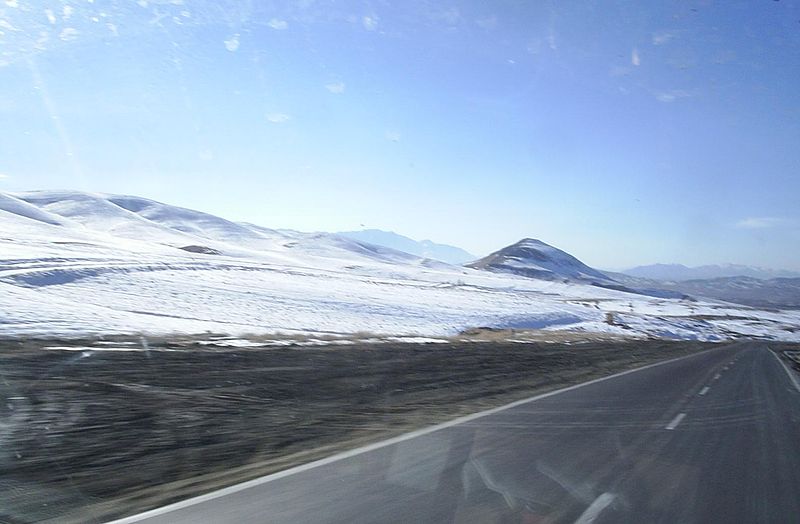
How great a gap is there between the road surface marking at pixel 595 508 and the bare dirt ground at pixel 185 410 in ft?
11.2

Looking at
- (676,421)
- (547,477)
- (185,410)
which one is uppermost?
(547,477)

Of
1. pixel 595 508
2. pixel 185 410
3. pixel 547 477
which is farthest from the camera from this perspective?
pixel 185 410

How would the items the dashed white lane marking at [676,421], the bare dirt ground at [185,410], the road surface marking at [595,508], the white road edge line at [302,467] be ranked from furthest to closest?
the dashed white lane marking at [676,421] < the bare dirt ground at [185,410] < the road surface marking at [595,508] < the white road edge line at [302,467]

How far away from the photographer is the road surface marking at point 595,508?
577 cm

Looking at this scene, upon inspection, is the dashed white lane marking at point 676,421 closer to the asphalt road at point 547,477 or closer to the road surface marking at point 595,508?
the asphalt road at point 547,477

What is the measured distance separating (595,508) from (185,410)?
6687 millimetres

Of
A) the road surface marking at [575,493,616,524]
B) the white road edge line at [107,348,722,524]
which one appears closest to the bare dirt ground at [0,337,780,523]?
the white road edge line at [107,348,722,524]

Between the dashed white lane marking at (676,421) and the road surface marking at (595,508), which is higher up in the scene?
the road surface marking at (595,508)

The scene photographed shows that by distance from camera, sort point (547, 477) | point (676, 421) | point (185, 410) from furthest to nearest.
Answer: point (676, 421) < point (185, 410) < point (547, 477)

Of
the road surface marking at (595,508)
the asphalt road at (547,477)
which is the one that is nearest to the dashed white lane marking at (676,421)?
the asphalt road at (547,477)

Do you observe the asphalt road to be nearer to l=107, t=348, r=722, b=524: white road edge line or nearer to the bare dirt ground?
l=107, t=348, r=722, b=524: white road edge line

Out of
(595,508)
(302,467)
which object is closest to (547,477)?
(595,508)

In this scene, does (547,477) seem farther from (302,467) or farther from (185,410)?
(185,410)

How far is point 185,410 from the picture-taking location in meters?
9.98
